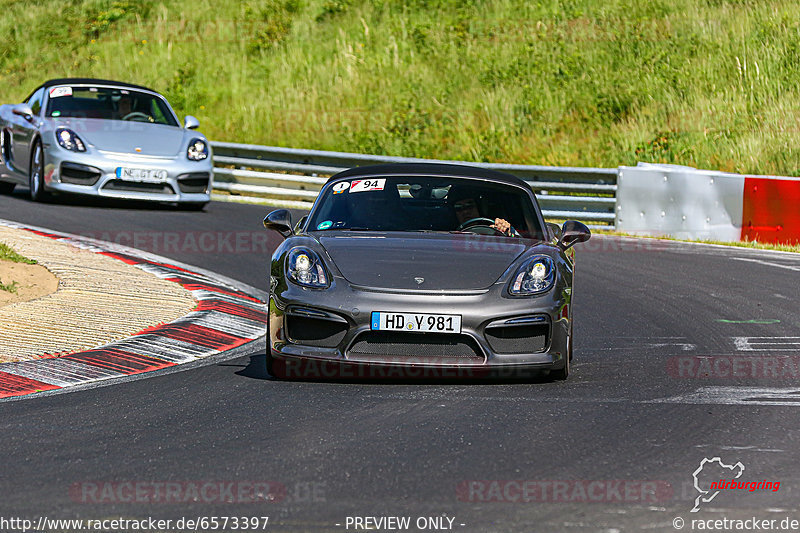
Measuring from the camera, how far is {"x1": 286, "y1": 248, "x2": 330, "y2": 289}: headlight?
6738 millimetres

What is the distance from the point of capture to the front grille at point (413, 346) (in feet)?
21.3

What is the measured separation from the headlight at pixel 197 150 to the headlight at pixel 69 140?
4.27ft

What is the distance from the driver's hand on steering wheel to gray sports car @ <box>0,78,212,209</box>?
8292 mm

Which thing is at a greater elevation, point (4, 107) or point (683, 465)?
point (4, 107)

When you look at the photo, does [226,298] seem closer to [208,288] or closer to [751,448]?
[208,288]

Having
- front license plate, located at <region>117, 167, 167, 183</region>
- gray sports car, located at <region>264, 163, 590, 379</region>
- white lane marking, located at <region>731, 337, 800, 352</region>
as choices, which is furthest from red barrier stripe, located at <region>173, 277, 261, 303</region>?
front license plate, located at <region>117, 167, 167, 183</region>

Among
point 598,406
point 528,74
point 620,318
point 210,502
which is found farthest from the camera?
point 528,74

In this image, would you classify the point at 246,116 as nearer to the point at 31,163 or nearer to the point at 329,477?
the point at 31,163

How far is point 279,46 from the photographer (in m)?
31.0

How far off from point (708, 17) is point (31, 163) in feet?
56.4

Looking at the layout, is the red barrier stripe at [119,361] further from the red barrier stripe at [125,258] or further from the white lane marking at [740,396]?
the red barrier stripe at [125,258]

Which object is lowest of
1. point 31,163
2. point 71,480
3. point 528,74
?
point 71,480

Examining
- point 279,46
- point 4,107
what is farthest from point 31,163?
point 279,46

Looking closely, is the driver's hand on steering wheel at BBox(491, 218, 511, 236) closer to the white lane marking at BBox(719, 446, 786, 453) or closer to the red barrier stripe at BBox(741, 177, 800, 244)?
the white lane marking at BBox(719, 446, 786, 453)
